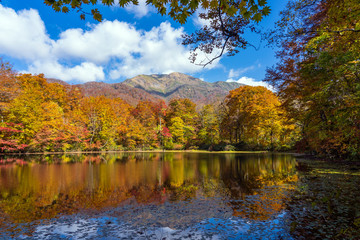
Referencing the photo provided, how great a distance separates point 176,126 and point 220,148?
10.8 metres

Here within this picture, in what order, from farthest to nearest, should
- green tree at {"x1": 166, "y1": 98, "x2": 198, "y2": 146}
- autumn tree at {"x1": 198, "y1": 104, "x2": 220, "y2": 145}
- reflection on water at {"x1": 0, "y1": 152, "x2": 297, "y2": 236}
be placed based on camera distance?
green tree at {"x1": 166, "y1": 98, "x2": 198, "y2": 146}, autumn tree at {"x1": 198, "y1": 104, "x2": 220, "y2": 145}, reflection on water at {"x1": 0, "y1": 152, "x2": 297, "y2": 236}

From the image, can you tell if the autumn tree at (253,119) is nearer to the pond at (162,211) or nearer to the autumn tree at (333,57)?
the autumn tree at (333,57)

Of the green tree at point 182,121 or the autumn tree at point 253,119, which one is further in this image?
the green tree at point 182,121

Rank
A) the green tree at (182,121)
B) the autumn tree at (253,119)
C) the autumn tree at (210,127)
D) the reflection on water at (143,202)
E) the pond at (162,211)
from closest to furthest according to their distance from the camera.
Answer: the pond at (162,211)
the reflection on water at (143,202)
the autumn tree at (253,119)
the autumn tree at (210,127)
the green tree at (182,121)

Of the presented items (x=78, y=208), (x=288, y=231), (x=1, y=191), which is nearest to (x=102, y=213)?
(x=78, y=208)

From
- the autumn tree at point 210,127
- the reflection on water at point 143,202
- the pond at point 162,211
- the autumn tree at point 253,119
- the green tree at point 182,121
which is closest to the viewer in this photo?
the pond at point 162,211

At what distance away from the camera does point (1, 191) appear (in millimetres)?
7738

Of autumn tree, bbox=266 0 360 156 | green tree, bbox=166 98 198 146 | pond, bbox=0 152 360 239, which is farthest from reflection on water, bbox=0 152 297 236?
green tree, bbox=166 98 198 146

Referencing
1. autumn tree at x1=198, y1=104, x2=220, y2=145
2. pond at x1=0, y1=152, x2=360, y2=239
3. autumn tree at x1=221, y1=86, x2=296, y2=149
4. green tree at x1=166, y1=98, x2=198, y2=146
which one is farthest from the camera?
green tree at x1=166, y1=98, x2=198, y2=146

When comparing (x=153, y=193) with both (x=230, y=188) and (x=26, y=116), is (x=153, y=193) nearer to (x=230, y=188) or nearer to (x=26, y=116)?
(x=230, y=188)

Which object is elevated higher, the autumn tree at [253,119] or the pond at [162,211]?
the autumn tree at [253,119]

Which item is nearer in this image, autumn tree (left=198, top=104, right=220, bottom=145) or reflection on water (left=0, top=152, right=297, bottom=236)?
reflection on water (left=0, top=152, right=297, bottom=236)

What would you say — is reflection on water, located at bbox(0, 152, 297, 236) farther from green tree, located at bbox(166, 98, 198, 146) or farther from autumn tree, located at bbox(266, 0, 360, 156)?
green tree, located at bbox(166, 98, 198, 146)

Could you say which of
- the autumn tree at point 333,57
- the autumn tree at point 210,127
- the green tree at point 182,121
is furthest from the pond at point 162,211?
the green tree at point 182,121
